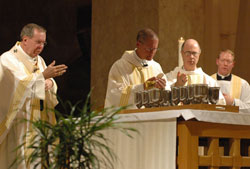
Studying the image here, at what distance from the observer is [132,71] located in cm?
693

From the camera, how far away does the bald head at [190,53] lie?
688 centimetres

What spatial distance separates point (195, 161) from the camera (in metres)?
4.75

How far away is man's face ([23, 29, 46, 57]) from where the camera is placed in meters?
6.51

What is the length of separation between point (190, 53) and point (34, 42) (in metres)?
1.76

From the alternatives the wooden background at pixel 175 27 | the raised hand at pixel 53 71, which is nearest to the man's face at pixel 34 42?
the raised hand at pixel 53 71

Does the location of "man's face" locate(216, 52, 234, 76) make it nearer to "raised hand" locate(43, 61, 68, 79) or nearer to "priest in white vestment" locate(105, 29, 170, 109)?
"priest in white vestment" locate(105, 29, 170, 109)

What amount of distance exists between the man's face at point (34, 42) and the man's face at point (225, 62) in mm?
2418

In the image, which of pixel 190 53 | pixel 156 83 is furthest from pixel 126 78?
pixel 156 83

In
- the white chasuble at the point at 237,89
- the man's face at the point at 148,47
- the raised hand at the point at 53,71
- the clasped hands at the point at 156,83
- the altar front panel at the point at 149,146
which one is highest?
the man's face at the point at 148,47

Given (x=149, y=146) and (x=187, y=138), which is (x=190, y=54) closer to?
(x=149, y=146)

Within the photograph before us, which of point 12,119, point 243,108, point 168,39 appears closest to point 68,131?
point 12,119

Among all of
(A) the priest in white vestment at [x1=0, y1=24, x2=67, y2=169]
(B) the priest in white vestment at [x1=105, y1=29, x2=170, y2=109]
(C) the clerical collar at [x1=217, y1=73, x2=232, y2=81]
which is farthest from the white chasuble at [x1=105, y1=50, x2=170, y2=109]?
(C) the clerical collar at [x1=217, y1=73, x2=232, y2=81]

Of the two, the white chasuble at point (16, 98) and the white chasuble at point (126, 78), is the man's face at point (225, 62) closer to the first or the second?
the white chasuble at point (126, 78)

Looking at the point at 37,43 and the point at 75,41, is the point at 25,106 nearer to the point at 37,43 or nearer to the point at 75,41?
the point at 37,43
